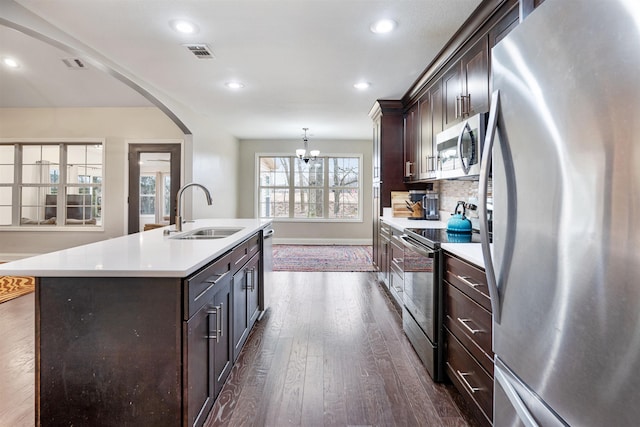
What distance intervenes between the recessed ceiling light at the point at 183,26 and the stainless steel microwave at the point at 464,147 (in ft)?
7.50

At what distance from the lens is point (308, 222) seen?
8.10 metres

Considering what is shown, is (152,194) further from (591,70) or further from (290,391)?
(591,70)

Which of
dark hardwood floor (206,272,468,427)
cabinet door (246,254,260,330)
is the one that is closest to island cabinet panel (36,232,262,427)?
dark hardwood floor (206,272,468,427)

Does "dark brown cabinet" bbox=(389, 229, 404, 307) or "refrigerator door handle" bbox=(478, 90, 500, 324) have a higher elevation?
"refrigerator door handle" bbox=(478, 90, 500, 324)

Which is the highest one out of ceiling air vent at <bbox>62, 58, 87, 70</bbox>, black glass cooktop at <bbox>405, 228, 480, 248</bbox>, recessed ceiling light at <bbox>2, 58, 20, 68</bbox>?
recessed ceiling light at <bbox>2, 58, 20, 68</bbox>

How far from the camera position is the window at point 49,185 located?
5.82 m

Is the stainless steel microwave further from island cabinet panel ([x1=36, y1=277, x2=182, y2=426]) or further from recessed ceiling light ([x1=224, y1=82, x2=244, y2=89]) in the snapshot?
recessed ceiling light ([x1=224, y1=82, x2=244, y2=89])

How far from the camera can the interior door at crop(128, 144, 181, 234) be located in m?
5.60

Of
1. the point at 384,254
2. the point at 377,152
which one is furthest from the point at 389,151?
the point at 384,254

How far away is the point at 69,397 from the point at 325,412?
1.20 metres

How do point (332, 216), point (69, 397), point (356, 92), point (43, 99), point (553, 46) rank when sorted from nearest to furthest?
point (553, 46), point (69, 397), point (356, 92), point (43, 99), point (332, 216)

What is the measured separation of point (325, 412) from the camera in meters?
1.77

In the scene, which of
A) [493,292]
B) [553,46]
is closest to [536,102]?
[553,46]

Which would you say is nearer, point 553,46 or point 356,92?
point 553,46
